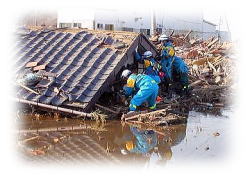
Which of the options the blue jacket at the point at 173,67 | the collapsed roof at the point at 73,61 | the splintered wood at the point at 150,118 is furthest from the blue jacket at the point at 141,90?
the blue jacket at the point at 173,67

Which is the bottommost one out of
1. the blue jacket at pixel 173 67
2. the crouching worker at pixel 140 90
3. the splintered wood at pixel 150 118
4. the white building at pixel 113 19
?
the splintered wood at pixel 150 118

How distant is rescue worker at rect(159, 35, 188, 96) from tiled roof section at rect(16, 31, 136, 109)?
4.22 ft

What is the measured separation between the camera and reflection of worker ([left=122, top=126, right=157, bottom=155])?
7.57m

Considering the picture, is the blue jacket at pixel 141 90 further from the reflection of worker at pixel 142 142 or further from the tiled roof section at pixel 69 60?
the reflection of worker at pixel 142 142

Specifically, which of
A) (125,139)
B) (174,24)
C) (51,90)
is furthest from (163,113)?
(174,24)

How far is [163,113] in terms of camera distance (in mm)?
9727

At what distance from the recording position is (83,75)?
10.4 metres

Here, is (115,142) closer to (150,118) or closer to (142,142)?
(142,142)

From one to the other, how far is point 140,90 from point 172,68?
3578mm

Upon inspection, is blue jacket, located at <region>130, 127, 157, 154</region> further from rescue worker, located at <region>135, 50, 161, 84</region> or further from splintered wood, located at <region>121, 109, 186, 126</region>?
rescue worker, located at <region>135, 50, 161, 84</region>

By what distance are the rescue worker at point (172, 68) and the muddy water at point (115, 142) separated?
2.90 meters

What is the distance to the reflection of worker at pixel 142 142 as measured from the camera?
757 centimetres
